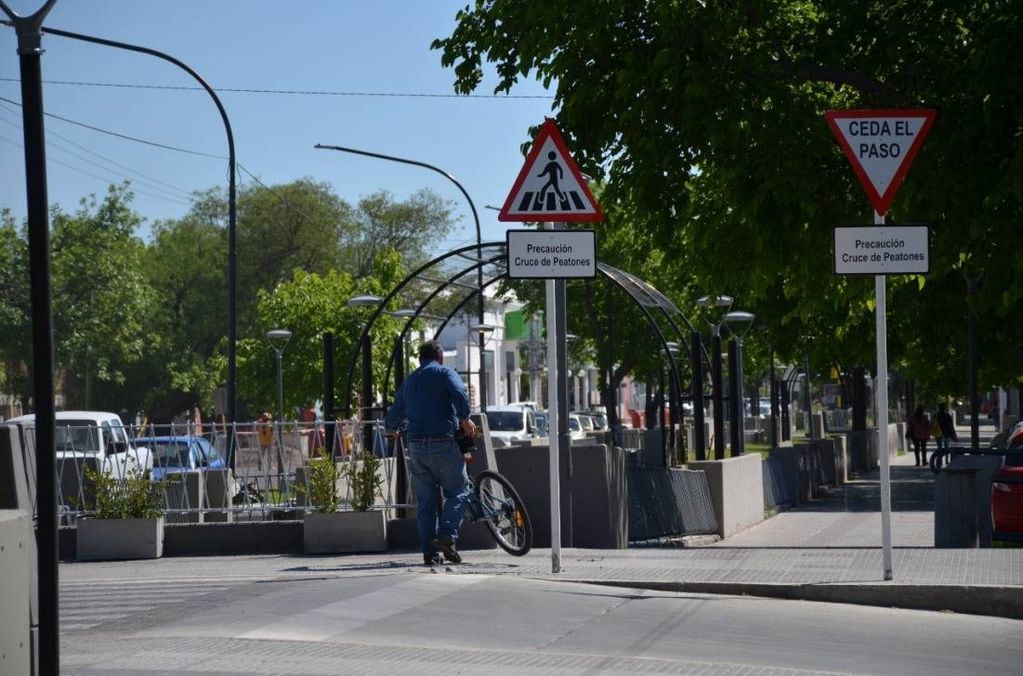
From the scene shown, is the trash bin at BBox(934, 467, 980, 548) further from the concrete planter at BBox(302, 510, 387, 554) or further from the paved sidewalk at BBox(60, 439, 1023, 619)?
the concrete planter at BBox(302, 510, 387, 554)

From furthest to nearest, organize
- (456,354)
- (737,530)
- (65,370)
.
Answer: (456,354)
(65,370)
(737,530)

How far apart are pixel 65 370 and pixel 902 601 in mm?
59766

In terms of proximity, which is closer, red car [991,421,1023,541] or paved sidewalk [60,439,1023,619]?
paved sidewalk [60,439,1023,619]

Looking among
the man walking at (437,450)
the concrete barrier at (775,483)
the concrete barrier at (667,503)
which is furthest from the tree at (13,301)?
the man walking at (437,450)

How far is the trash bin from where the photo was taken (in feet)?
51.8

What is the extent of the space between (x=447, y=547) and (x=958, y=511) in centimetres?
643

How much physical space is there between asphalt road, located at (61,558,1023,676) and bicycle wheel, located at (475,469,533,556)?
5.10 ft

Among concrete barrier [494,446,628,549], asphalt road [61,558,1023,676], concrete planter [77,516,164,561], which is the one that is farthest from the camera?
concrete planter [77,516,164,561]

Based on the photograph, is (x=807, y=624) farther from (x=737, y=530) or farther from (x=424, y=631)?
(x=737, y=530)

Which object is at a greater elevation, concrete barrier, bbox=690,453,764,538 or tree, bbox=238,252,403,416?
tree, bbox=238,252,403,416

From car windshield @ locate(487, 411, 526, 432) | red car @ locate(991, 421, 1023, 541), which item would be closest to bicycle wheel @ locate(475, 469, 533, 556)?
red car @ locate(991, 421, 1023, 541)

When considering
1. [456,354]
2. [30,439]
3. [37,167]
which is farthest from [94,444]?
[456,354]

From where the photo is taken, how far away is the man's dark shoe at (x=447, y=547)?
11750mm

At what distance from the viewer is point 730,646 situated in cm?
836
